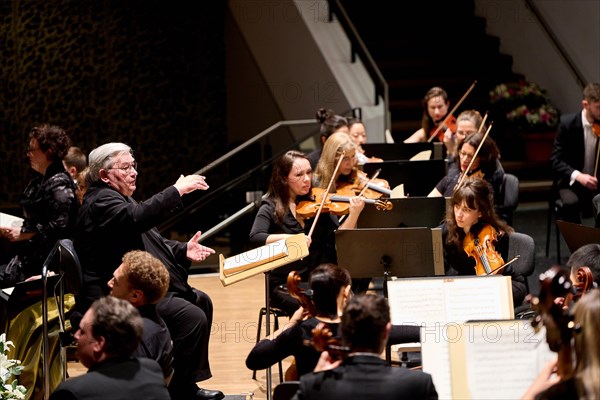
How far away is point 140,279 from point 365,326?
44.8 inches

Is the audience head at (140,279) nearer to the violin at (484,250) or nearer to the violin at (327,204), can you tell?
the violin at (327,204)

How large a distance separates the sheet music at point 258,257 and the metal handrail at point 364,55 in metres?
5.09

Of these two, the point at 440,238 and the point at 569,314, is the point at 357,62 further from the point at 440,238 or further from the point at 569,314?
the point at 569,314

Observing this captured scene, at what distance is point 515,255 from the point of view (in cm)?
460

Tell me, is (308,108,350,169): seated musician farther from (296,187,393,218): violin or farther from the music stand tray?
the music stand tray

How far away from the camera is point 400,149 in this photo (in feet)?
22.3

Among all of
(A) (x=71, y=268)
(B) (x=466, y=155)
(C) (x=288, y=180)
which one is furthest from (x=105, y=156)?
(B) (x=466, y=155)

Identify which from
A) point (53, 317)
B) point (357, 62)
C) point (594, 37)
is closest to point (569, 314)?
point (53, 317)

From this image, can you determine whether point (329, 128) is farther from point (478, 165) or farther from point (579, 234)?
point (579, 234)

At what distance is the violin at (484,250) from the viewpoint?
14.9ft

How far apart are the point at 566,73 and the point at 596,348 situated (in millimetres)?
6584

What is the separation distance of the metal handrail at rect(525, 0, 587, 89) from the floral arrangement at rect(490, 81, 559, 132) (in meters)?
0.39

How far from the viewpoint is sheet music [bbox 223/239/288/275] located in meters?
3.89

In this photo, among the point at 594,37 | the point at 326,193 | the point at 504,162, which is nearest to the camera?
the point at 326,193
